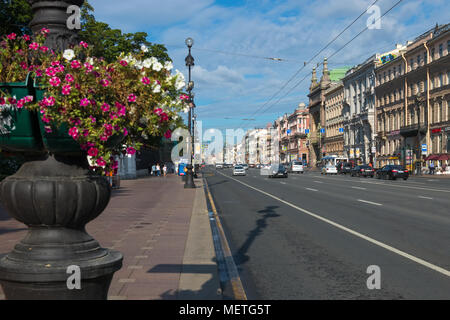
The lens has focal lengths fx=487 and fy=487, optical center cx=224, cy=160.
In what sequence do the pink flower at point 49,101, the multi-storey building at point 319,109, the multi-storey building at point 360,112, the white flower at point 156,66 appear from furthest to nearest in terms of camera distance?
the multi-storey building at point 319,109, the multi-storey building at point 360,112, the white flower at point 156,66, the pink flower at point 49,101

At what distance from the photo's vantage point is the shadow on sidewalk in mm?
5309

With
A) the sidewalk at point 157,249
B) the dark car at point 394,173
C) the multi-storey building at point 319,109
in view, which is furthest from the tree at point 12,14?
the multi-storey building at point 319,109

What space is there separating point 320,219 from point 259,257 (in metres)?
5.36

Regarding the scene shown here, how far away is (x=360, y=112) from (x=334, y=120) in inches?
719

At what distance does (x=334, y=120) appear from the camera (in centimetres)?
9944

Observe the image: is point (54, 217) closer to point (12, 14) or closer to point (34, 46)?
point (34, 46)

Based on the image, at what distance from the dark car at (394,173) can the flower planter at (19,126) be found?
41.5 m

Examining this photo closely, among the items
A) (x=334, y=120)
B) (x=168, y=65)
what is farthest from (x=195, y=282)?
(x=334, y=120)

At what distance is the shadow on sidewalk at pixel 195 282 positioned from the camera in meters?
5.31

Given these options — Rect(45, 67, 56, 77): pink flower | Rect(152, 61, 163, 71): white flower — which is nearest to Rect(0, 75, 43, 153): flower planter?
Rect(45, 67, 56, 77): pink flower

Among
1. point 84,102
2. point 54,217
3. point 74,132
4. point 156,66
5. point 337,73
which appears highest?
point 337,73

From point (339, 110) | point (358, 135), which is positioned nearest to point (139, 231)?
point (358, 135)

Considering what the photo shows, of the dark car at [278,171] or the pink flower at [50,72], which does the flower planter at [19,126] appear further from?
the dark car at [278,171]
